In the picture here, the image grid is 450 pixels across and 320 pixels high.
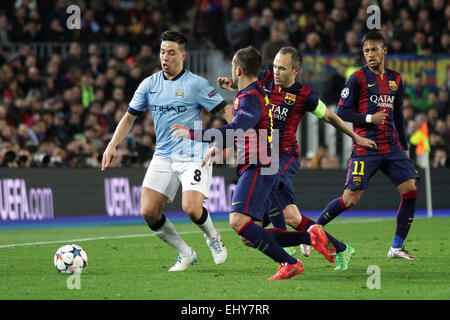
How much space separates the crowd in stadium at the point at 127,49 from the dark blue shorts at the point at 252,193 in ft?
33.7

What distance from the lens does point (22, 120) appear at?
18.9m

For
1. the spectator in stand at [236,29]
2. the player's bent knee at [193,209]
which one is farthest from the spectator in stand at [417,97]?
the player's bent knee at [193,209]

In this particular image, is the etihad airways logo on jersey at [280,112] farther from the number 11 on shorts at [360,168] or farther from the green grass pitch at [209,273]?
the green grass pitch at [209,273]

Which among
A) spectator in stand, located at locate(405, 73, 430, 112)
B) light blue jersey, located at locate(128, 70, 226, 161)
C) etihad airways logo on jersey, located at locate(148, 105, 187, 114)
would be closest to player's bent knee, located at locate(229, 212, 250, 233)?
light blue jersey, located at locate(128, 70, 226, 161)

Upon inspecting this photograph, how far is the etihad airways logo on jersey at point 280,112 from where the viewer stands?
30.7 feet

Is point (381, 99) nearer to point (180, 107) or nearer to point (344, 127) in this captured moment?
point (344, 127)

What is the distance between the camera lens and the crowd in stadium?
61.5 ft

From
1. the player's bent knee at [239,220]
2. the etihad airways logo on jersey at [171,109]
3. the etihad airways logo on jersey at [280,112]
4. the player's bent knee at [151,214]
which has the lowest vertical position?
the player's bent knee at [151,214]

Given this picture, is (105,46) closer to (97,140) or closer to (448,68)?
(97,140)

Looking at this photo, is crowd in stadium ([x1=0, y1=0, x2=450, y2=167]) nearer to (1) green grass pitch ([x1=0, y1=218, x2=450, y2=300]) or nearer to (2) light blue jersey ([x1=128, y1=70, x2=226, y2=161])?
(1) green grass pitch ([x1=0, y1=218, x2=450, y2=300])

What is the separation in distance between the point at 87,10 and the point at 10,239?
1020 cm

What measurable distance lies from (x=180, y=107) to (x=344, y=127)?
1.65 m

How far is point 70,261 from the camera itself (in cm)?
837

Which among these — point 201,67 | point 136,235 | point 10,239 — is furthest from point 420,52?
point 10,239
